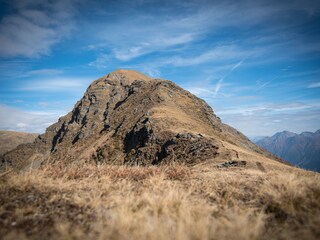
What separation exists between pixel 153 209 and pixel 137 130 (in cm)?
2965

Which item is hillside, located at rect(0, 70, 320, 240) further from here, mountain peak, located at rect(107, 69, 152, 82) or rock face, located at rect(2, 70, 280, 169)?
mountain peak, located at rect(107, 69, 152, 82)

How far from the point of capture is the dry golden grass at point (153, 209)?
3797mm

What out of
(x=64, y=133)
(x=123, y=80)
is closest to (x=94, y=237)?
(x=64, y=133)

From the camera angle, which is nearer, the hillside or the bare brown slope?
the hillside

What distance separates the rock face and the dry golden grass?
55.6 inches

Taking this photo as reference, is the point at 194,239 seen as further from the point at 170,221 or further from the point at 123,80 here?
the point at 123,80

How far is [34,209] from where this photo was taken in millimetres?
4809

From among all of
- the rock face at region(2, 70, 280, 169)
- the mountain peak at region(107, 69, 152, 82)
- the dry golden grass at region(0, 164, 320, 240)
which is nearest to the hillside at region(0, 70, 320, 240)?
the dry golden grass at region(0, 164, 320, 240)

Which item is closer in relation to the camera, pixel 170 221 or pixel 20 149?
pixel 170 221

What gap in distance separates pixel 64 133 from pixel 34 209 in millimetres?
64363

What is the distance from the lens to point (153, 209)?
4789 millimetres

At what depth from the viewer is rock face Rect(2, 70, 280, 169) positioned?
24.2 meters

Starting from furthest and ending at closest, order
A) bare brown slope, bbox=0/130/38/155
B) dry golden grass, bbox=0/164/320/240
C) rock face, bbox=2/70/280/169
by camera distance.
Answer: bare brown slope, bbox=0/130/38/155
rock face, bbox=2/70/280/169
dry golden grass, bbox=0/164/320/240

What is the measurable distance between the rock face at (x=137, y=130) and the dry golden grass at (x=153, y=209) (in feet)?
4.63
